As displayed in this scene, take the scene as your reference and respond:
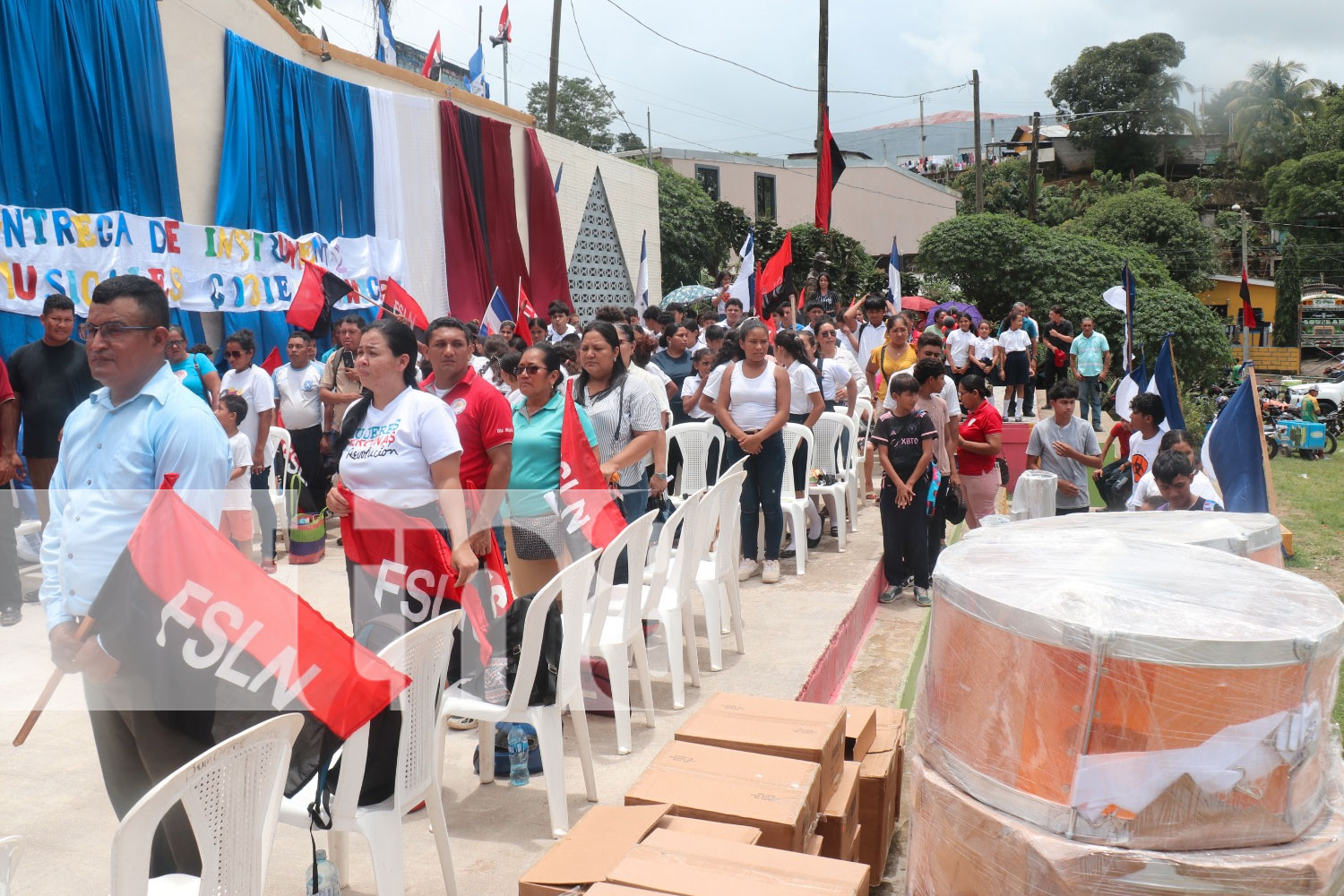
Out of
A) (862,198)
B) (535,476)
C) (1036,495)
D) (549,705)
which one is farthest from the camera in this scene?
(862,198)

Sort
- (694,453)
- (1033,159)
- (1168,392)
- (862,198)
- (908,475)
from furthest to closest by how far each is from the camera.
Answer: (862,198) < (1033,159) < (694,453) < (1168,392) < (908,475)

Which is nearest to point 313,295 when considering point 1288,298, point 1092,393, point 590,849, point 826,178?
point 590,849

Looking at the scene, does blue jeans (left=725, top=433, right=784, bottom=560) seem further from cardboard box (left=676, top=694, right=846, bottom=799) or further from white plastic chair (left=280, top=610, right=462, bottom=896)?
white plastic chair (left=280, top=610, right=462, bottom=896)

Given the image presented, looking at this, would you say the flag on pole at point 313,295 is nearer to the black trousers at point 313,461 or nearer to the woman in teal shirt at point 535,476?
the black trousers at point 313,461

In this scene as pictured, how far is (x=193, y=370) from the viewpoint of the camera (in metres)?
6.78

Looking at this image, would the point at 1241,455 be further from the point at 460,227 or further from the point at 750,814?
the point at 460,227

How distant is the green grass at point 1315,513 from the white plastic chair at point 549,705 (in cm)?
389

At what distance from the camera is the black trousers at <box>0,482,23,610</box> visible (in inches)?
235

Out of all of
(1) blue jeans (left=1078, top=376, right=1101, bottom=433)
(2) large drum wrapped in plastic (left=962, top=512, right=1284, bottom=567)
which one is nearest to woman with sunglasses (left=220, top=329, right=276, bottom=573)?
(2) large drum wrapped in plastic (left=962, top=512, right=1284, bottom=567)

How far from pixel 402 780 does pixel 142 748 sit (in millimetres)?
693

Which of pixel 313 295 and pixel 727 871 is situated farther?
pixel 313 295

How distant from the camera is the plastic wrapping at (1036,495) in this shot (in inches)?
258

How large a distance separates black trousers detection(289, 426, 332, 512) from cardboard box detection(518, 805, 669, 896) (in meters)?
5.78

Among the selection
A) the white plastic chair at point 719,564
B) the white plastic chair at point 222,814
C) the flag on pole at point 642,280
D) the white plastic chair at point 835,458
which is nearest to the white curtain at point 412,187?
the flag on pole at point 642,280
